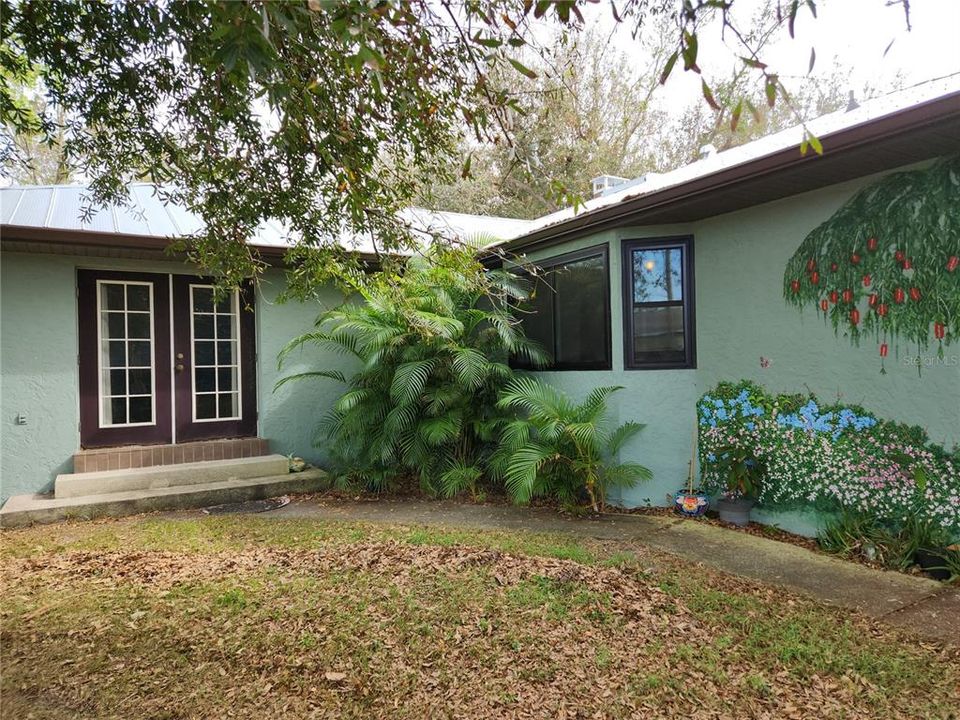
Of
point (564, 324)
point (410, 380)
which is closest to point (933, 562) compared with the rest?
point (564, 324)

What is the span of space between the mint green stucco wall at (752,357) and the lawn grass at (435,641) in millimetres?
1748

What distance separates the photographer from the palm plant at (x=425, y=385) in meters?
6.30

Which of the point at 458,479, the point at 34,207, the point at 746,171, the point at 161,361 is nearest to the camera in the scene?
the point at 746,171

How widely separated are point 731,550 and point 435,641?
2.72m

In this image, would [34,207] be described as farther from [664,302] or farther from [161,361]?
[664,302]

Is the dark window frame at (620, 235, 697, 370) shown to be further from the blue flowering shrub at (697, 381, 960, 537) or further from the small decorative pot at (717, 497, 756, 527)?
the small decorative pot at (717, 497, 756, 527)

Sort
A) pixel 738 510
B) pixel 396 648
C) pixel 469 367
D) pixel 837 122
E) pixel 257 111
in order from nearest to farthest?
pixel 396 648 → pixel 257 111 → pixel 837 122 → pixel 738 510 → pixel 469 367

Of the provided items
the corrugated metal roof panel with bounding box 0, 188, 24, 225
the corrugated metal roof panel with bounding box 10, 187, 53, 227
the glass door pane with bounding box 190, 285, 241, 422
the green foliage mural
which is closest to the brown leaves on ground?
the green foliage mural

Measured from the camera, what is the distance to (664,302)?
19.9 ft

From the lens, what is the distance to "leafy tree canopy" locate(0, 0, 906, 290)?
10.5ft

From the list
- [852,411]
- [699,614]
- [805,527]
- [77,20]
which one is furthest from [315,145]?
[805,527]

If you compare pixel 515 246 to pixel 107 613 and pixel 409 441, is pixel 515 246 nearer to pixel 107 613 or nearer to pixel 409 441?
pixel 409 441

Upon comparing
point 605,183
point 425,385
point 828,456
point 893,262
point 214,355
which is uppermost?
point 605,183

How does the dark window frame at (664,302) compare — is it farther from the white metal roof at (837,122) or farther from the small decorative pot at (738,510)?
the small decorative pot at (738,510)
